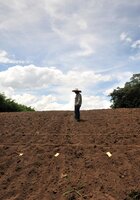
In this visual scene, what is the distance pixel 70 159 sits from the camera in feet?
43.8

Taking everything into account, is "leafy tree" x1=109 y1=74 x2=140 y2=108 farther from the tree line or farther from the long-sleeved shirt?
the long-sleeved shirt

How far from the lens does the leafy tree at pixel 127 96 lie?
3353 cm

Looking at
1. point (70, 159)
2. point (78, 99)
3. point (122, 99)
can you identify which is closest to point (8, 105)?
point (122, 99)

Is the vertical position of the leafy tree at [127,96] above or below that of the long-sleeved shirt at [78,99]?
above

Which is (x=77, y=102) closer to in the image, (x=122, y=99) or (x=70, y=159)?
(x=70, y=159)

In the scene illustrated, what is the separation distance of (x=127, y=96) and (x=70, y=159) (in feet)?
68.9

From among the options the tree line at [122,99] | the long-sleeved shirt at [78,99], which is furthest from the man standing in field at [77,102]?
the tree line at [122,99]

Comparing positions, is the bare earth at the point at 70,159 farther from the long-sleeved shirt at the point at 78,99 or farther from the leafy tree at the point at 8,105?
the leafy tree at the point at 8,105

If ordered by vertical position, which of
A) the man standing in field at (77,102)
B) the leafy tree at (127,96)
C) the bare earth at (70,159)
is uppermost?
the leafy tree at (127,96)

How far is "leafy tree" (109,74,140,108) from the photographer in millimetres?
33531

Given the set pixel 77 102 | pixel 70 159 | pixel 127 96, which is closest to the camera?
pixel 70 159

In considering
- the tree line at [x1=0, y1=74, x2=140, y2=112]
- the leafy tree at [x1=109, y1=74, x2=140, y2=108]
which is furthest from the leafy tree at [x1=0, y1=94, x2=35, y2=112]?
the leafy tree at [x1=109, y1=74, x2=140, y2=108]

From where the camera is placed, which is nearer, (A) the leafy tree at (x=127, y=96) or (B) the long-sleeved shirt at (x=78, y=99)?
(B) the long-sleeved shirt at (x=78, y=99)

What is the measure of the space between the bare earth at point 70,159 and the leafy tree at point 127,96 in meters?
13.4
